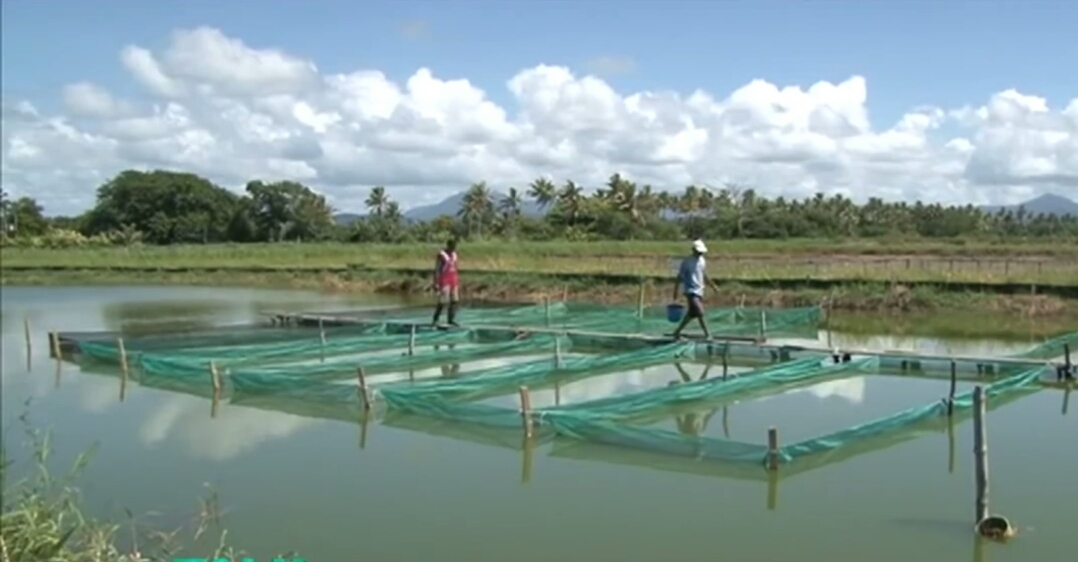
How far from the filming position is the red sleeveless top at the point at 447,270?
465 inches

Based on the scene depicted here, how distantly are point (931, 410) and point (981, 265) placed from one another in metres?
13.4

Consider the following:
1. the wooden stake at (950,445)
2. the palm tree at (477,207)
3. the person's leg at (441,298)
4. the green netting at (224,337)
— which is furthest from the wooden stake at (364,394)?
the palm tree at (477,207)

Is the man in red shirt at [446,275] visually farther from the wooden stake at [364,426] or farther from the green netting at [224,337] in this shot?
the wooden stake at [364,426]

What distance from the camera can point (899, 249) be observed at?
29.5m

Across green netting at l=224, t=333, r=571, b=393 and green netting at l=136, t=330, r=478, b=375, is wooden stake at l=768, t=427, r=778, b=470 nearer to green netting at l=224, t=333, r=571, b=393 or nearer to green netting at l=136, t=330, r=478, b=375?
green netting at l=224, t=333, r=571, b=393

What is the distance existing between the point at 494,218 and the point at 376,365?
3705cm

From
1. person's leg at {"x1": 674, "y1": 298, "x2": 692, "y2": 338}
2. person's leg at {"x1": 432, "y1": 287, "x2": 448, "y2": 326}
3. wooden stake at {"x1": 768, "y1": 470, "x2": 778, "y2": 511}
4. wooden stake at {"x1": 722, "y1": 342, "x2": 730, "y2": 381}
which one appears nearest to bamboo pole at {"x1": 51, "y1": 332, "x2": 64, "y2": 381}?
person's leg at {"x1": 432, "y1": 287, "x2": 448, "y2": 326}

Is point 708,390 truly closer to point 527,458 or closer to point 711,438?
point 711,438

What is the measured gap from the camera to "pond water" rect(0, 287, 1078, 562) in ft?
16.9

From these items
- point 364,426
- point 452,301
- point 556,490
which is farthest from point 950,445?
point 452,301

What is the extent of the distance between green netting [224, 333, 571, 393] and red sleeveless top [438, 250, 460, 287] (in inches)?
29.2

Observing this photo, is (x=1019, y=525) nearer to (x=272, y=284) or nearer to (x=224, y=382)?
(x=224, y=382)

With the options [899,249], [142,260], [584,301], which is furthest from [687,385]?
[142,260]

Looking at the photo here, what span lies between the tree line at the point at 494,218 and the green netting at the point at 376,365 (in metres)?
26.9
